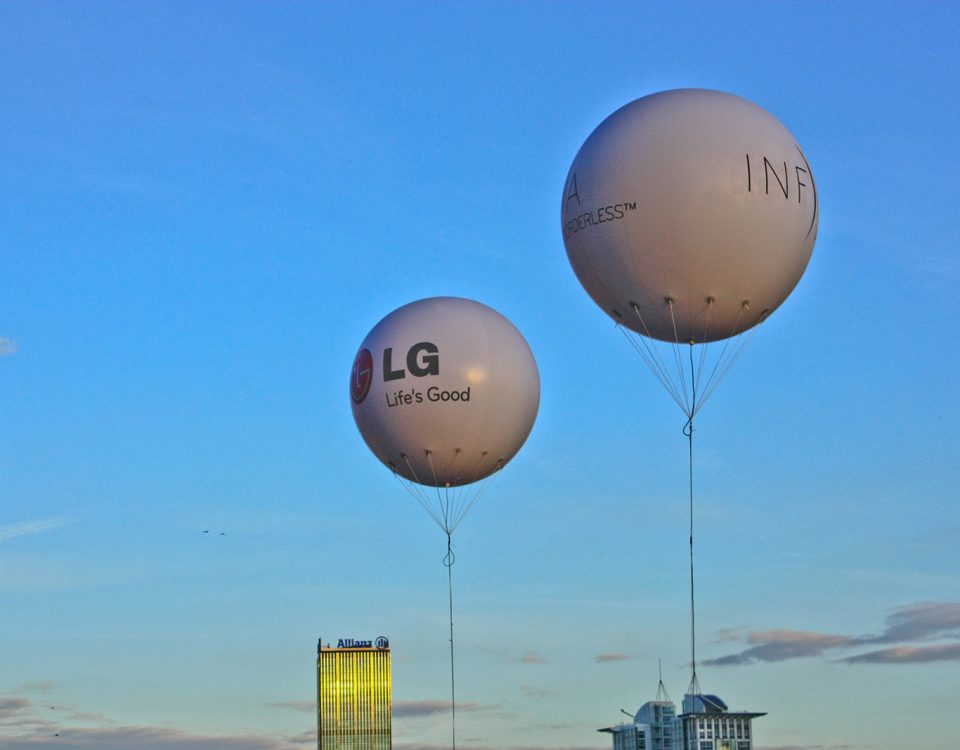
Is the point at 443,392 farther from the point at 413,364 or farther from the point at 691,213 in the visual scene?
the point at 691,213

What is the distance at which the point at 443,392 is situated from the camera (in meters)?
37.1

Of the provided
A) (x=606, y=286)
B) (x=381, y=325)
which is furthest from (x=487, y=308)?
(x=606, y=286)

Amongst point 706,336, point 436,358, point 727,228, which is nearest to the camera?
point 727,228

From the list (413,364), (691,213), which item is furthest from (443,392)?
(691,213)

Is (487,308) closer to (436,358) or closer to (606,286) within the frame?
(436,358)

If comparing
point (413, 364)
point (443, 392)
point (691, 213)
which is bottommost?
point (443, 392)

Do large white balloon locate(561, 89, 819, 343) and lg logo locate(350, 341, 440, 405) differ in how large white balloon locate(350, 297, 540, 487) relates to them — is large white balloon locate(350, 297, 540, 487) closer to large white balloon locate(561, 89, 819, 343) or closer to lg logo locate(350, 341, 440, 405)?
lg logo locate(350, 341, 440, 405)

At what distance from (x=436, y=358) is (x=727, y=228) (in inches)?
405

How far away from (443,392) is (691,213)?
10080 millimetres

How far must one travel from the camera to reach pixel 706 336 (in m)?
31.0

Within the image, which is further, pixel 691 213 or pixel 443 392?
pixel 443 392

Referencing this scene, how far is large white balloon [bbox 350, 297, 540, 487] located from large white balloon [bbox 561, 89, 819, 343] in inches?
279

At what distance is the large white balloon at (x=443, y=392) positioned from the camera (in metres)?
37.2

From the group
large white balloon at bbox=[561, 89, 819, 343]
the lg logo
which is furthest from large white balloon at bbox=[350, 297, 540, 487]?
large white balloon at bbox=[561, 89, 819, 343]
